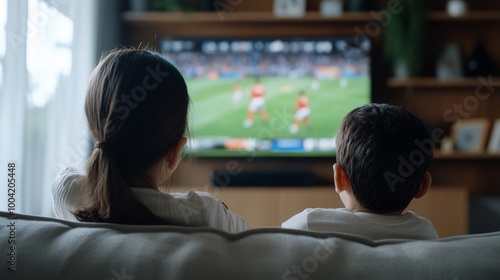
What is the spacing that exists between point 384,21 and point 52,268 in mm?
3613

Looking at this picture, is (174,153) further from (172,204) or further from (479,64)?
(479,64)

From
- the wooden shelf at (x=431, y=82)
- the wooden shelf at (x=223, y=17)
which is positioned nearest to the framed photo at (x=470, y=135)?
the wooden shelf at (x=431, y=82)

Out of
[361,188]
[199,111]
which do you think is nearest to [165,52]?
[199,111]

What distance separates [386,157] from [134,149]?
1.64 ft

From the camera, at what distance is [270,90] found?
4.07m

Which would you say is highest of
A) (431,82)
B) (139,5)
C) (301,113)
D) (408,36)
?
(139,5)

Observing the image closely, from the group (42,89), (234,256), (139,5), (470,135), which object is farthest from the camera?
(139,5)

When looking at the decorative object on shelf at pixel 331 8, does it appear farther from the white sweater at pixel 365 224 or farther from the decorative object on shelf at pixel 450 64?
the white sweater at pixel 365 224

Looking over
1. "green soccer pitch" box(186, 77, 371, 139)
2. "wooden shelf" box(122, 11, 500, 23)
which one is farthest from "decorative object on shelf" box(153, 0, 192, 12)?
"green soccer pitch" box(186, 77, 371, 139)

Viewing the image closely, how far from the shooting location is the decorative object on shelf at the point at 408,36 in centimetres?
390

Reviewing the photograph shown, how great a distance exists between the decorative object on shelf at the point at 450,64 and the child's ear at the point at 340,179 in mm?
2921

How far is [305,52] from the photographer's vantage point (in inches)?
159

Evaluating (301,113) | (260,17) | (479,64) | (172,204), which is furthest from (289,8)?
(172,204)

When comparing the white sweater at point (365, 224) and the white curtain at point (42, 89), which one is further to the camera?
the white curtain at point (42, 89)
